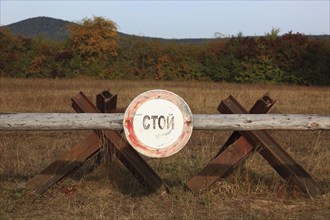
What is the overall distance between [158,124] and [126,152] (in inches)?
39.6

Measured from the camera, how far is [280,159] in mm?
5125

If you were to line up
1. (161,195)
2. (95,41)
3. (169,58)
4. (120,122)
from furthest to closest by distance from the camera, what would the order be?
(95,41)
(169,58)
(161,195)
(120,122)

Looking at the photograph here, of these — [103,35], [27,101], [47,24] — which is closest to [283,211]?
[27,101]

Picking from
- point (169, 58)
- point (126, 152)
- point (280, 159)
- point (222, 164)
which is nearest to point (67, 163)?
point (126, 152)

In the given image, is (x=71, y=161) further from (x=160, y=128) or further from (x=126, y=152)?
(x=160, y=128)

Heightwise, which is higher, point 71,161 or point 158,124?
point 158,124

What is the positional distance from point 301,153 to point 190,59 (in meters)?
23.5

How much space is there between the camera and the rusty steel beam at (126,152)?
5.13m

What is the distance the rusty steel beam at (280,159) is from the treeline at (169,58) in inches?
966

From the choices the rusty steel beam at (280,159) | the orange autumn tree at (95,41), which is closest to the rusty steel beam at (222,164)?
the rusty steel beam at (280,159)

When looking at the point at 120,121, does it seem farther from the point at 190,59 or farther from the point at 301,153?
the point at 190,59

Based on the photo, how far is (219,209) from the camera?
4.83m

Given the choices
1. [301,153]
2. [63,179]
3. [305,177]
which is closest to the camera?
[305,177]

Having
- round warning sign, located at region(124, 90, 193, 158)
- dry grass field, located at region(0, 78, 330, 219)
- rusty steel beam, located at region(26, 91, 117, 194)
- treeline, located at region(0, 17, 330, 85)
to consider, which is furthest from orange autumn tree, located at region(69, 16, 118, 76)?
round warning sign, located at region(124, 90, 193, 158)
